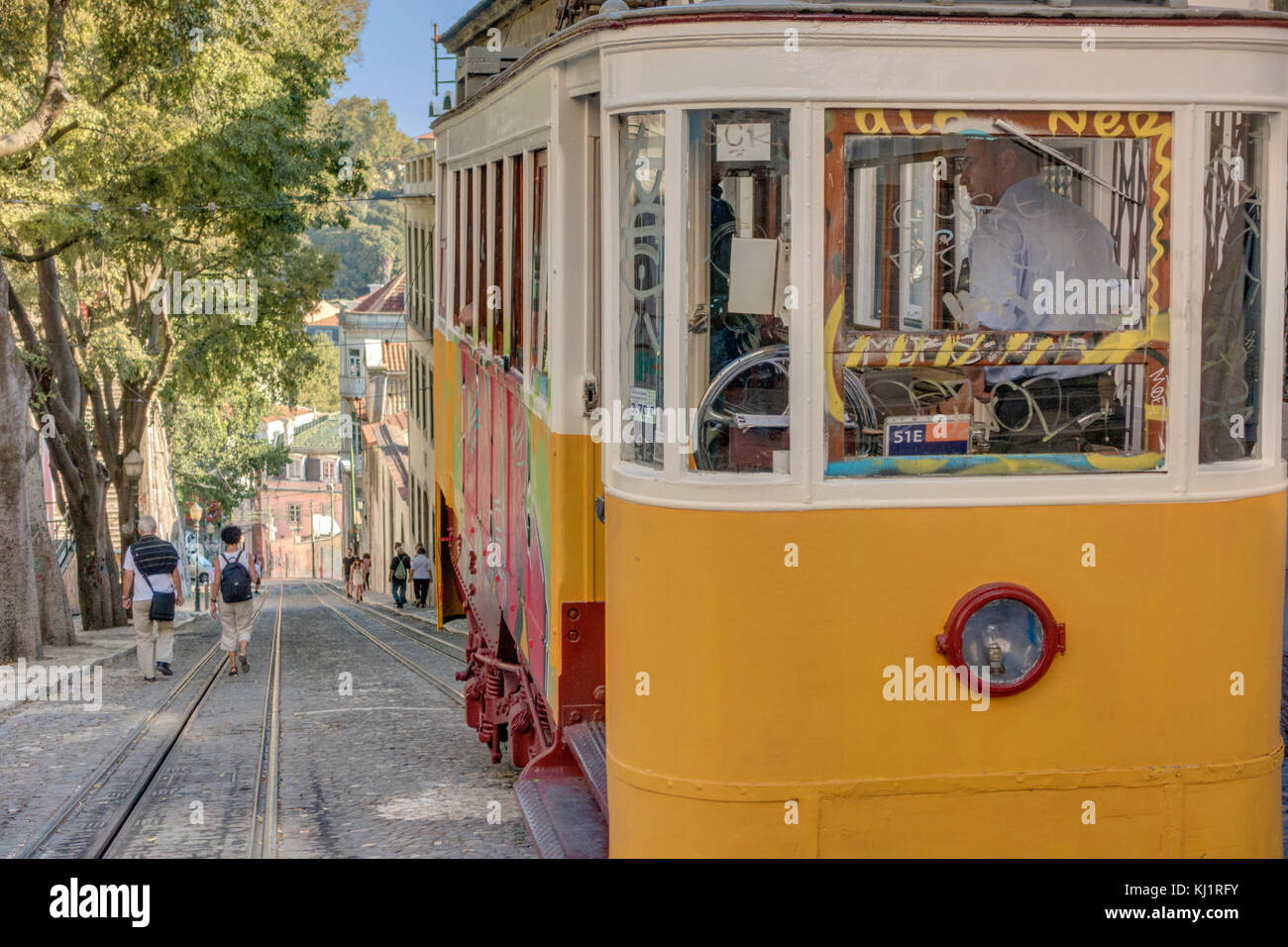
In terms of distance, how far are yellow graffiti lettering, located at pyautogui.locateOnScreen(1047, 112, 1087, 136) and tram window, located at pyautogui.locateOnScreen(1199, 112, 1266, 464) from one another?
36 centimetres

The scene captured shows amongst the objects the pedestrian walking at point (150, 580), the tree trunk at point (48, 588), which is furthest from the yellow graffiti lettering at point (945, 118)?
the tree trunk at point (48, 588)

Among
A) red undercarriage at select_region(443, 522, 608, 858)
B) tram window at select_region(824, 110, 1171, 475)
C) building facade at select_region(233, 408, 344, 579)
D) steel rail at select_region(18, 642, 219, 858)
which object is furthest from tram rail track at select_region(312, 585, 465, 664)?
building facade at select_region(233, 408, 344, 579)

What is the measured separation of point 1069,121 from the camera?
15.2 feet

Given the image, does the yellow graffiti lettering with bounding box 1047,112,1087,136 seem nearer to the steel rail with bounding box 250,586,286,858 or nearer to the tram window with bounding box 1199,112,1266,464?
the tram window with bounding box 1199,112,1266,464

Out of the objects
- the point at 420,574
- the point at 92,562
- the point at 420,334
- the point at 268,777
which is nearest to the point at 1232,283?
the point at 268,777

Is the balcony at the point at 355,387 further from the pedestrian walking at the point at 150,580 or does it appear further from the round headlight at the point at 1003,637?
the round headlight at the point at 1003,637

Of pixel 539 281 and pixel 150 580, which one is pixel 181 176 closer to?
pixel 150 580

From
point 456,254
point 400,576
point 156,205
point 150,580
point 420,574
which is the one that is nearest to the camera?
point 456,254

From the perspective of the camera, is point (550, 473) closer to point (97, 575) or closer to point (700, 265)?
point (700, 265)

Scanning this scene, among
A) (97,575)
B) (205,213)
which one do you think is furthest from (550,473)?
(97,575)

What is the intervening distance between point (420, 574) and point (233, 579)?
18.0 metres

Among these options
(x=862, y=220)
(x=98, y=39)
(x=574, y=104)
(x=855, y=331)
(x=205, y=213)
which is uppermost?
(x=98, y=39)
